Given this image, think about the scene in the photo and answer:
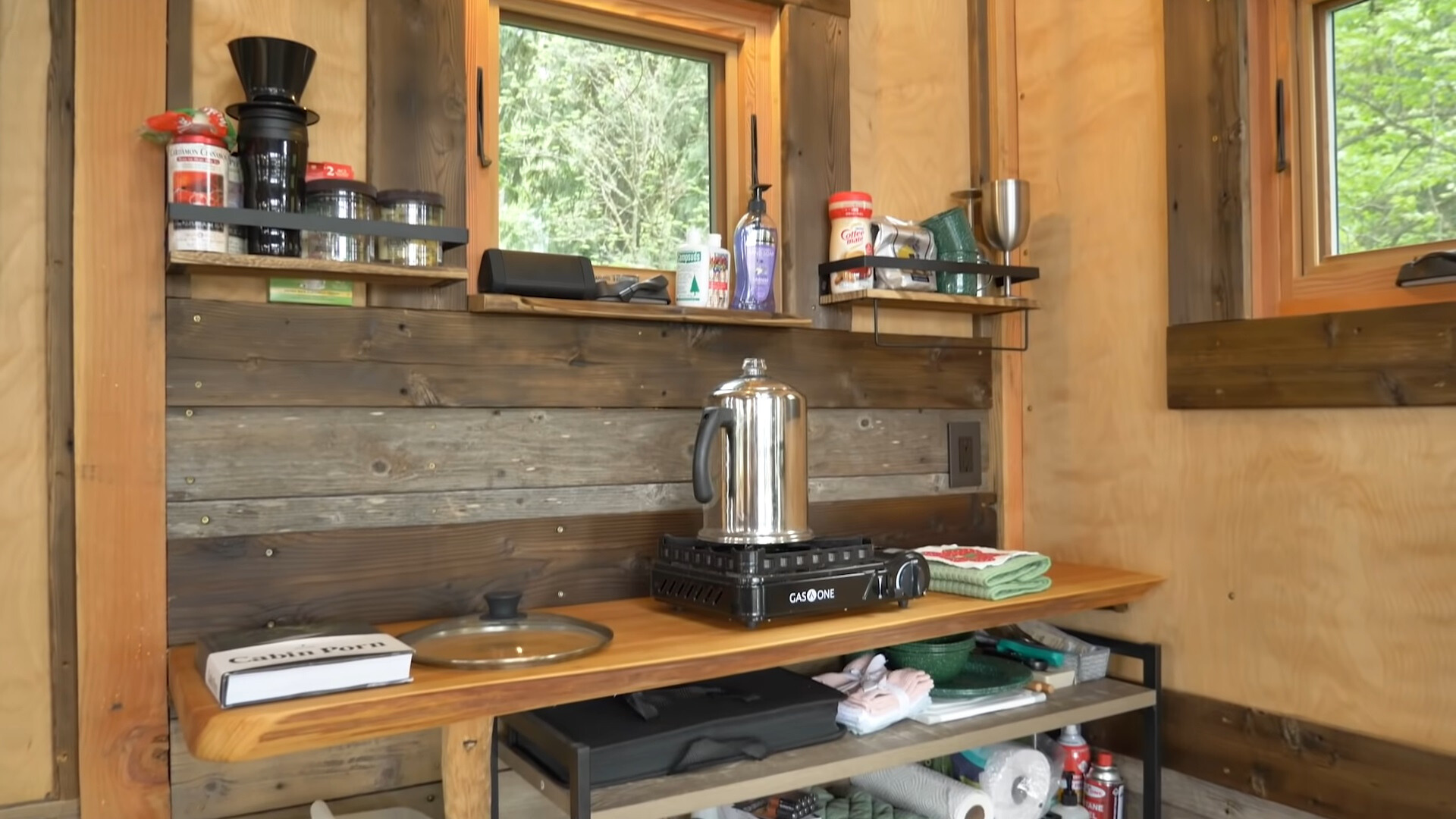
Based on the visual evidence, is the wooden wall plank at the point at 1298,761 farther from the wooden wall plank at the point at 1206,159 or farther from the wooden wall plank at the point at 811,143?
the wooden wall plank at the point at 811,143

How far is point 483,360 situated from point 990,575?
949mm

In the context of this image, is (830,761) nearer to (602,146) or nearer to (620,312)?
(620,312)

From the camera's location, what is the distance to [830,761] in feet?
5.18

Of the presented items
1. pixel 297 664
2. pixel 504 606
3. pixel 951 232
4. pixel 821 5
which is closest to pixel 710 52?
pixel 821 5

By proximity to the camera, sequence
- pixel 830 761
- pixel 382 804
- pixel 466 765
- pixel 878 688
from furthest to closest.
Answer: pixel 878 688
pixel 382 804
pixel 830 761
pixel 466 765

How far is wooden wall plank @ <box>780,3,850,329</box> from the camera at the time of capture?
2082 millimetres

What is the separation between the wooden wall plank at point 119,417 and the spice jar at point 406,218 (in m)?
0.31

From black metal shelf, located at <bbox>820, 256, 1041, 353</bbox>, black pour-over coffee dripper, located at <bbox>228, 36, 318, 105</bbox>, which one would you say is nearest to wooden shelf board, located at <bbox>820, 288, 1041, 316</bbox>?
black metal shelf, located at <bbox>820, 256, 1041, 353</bbox>

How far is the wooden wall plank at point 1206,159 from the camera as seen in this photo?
1.96 metres

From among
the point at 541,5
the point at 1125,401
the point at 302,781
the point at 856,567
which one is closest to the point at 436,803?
the point at 302,781

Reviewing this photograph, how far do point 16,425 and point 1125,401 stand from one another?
194 centimetres

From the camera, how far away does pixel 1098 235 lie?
225 centimetres

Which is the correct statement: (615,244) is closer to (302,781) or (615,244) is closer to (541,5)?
(541,5)

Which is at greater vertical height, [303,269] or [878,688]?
[303,269]
